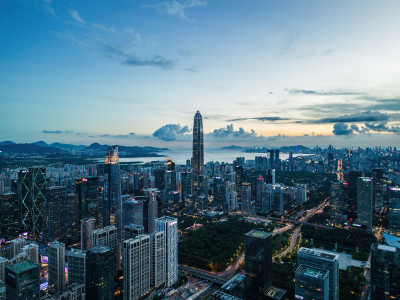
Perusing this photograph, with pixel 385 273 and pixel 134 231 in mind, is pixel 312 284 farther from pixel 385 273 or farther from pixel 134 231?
pixel 134 231

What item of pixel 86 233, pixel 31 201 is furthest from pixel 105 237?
pixel 31 201

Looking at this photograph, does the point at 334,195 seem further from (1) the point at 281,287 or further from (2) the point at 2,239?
(2) the point at 2,239

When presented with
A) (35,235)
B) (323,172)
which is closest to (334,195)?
(35,235)

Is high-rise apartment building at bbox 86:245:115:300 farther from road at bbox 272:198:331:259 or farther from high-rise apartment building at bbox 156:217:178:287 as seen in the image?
road at bbox 272:198:331:259

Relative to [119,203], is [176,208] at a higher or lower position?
lower

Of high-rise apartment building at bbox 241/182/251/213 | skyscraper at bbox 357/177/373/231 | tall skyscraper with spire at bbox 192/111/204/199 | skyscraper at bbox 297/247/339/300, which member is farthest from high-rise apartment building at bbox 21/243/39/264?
skyscraper at bbox 357/177/373/231

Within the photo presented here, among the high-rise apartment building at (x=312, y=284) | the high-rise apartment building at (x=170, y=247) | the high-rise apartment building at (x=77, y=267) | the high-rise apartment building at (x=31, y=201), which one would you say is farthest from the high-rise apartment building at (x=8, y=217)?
the high-rise apartment building at (x=312, y=284)
